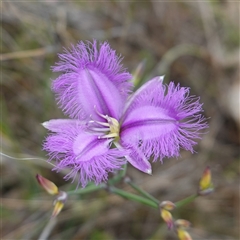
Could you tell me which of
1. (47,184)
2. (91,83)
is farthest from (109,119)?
(47,184)

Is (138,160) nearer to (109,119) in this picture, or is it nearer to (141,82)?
(109,119)

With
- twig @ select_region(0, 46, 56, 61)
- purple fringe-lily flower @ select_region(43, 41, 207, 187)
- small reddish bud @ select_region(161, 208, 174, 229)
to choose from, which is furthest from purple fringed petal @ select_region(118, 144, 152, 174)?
twig @ select_region(0, 46, 56, 61)

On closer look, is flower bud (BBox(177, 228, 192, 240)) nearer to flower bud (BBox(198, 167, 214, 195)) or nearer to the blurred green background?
flower bud (BBox(198, 167, 214, 195))

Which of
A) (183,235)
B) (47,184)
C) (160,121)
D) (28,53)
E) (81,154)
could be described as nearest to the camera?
(81,154)

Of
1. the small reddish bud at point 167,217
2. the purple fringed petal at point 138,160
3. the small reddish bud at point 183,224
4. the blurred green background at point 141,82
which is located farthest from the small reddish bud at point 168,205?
the blurred green background at point 141,82

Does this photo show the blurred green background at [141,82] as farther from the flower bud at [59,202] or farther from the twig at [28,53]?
the flower bud at [59,202]
